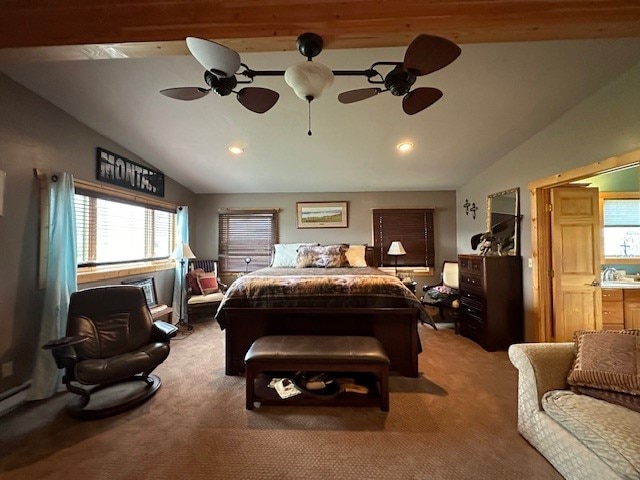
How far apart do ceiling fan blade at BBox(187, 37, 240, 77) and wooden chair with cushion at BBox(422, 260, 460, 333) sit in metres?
3.75

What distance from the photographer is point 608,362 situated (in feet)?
4.95

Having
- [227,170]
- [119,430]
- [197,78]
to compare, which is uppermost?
[197,78]

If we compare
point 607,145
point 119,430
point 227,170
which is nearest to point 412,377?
point 119,430

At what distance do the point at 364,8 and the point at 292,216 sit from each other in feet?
12.5

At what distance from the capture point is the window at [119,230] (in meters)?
2.98

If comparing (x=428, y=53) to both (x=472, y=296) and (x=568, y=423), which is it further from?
(x=472, y=296)

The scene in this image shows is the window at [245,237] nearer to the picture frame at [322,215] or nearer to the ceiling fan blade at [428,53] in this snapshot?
the picture frame at [322,215]

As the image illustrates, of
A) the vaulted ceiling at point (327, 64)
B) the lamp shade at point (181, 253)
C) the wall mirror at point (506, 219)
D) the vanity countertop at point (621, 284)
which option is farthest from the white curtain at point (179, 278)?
the vanity countertop at point (621, 284)

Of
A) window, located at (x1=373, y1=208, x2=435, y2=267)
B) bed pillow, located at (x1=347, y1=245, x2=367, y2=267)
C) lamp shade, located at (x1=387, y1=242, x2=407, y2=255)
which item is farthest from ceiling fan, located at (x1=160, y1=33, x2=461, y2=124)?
window, located at (x1=373, y1=208, x2=435, y2=267)

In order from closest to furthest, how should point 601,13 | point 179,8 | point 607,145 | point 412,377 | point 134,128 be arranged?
point 601,13 → point 179,8 → point 607,145 → point 412,377 → point 134,128

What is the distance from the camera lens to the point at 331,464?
1533 millimetres

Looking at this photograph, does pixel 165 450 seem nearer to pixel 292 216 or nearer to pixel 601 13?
pixel 601 13

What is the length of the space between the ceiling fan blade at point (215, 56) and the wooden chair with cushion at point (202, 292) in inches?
136

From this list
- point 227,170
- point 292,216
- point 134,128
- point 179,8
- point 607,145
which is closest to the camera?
point 179,8
